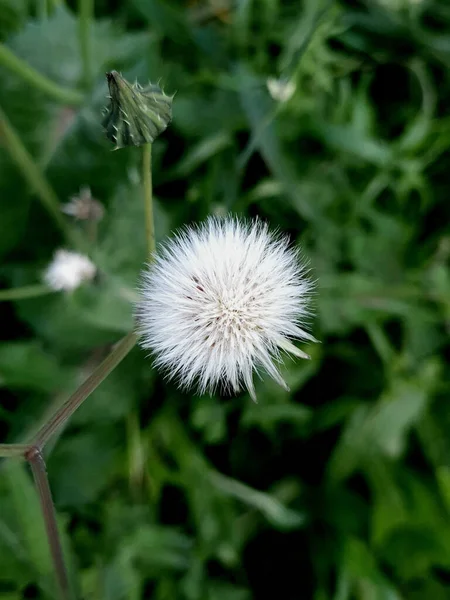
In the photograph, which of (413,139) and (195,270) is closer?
(195,270)

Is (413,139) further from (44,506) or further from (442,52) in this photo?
(44,506)

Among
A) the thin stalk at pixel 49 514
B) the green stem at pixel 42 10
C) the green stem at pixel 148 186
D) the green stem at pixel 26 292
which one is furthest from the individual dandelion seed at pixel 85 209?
the thin stalk at pixel 49 514

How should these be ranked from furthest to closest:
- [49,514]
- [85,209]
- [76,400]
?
[85,209], [49,514], [76,400]

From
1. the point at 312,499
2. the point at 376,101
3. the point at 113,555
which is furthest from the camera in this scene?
the point at 376,101

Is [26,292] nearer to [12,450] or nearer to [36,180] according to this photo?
[36,180]

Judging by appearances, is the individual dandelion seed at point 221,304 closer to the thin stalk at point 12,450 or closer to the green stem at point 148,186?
the green stem at point 148,186

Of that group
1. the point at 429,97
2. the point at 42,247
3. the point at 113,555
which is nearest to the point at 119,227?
the point at 42,247

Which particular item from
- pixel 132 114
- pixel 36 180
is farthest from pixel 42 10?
pixel 132 114

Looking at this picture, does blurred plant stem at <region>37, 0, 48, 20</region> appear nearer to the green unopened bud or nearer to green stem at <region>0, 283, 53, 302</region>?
green stem at <region>0, 283, 53, 302</region>
